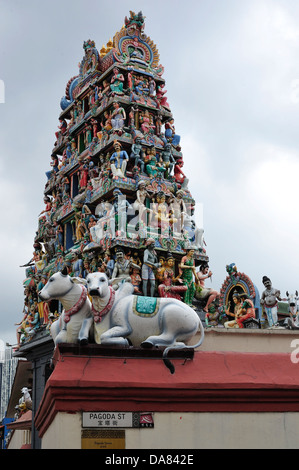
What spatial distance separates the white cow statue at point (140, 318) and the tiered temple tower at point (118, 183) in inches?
341

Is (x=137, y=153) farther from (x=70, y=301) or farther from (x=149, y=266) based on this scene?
(x=70, y=301)

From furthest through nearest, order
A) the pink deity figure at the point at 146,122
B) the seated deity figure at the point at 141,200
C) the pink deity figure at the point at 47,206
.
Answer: the pink deity figure at the point at 47,206
the pink deity figure at the point at 146,122
the seated deity figure at the point at 141,200

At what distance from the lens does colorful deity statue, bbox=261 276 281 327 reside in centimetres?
1620

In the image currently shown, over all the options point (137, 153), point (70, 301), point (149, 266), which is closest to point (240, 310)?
point (149, 266)

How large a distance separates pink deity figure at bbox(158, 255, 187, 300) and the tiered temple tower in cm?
4

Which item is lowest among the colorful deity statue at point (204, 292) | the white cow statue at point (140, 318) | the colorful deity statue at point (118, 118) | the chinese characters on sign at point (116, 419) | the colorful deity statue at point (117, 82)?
the chinese characters on sign at point (116, 419)

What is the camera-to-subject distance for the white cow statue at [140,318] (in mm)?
8695

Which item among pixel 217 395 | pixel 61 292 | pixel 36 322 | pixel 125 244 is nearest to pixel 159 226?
pixel 125 244

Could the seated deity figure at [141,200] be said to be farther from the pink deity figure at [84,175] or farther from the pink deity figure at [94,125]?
the pink deity figure at [94,125]

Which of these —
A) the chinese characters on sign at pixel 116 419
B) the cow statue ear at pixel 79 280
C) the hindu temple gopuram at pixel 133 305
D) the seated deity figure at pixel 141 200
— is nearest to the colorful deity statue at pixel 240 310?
the hindu temple gopuram at pixel 133 305

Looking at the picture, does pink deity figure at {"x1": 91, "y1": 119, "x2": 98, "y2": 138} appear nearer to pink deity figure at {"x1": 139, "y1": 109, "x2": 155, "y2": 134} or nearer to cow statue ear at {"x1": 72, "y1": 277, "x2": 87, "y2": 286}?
pink deity figure at {"x1": 139, "y1": 109, "x2": 155, "y2": 134}

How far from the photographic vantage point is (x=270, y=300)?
53.2 feet

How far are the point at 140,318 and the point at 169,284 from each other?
9.47 metres
